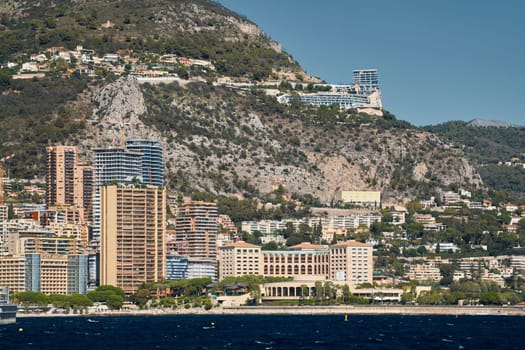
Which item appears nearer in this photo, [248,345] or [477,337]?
[248,345]

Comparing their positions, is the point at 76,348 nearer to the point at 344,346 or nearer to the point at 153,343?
the point at 153,343

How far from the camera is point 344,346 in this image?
181625mm

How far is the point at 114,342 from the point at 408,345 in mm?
33070

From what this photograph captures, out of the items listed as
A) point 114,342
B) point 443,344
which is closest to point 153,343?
point 114,342

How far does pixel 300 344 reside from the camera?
7224 inches

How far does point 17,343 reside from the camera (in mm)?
192000

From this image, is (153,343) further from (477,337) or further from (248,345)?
(477,337)

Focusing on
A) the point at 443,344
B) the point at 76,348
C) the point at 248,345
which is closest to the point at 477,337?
the point at 443,344

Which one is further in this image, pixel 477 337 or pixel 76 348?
pixel 477 337

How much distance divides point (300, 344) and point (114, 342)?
21.9 metres

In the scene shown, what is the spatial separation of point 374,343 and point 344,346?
5972 mm

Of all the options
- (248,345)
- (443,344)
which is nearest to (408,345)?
(443,344)

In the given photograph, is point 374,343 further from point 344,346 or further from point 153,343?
point 153,343

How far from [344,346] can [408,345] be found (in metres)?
6.73
